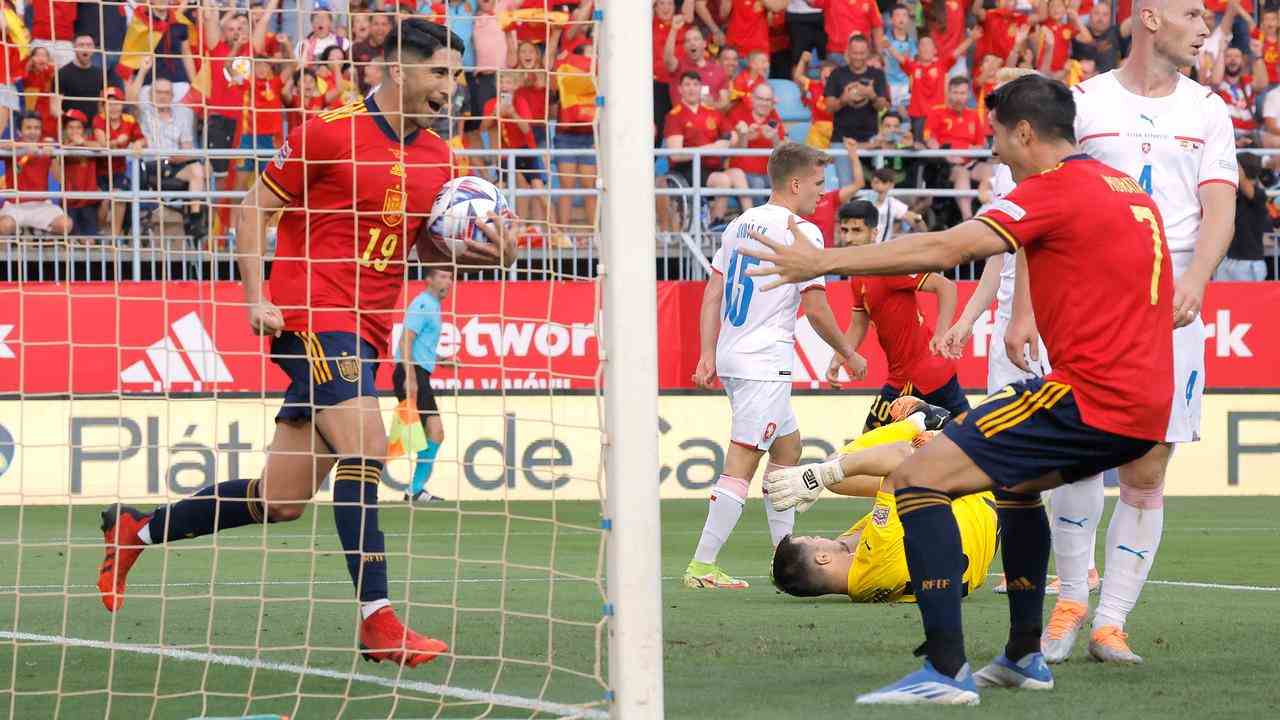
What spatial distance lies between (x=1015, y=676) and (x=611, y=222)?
2.09 meters

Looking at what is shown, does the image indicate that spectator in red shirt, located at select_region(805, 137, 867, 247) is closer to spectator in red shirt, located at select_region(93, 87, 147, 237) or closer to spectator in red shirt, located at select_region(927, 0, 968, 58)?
spectator in red shirt, located at select_region(927, 0, 968, 58)

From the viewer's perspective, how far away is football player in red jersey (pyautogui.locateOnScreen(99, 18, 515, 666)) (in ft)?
21.1

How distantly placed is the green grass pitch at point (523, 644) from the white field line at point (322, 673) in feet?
0.05

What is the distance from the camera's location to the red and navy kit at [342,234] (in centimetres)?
652

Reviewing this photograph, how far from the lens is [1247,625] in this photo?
7.34m

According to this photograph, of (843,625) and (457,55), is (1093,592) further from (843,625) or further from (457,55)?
(457,55)

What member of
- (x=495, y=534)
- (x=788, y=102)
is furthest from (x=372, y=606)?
(x=788, y=102)

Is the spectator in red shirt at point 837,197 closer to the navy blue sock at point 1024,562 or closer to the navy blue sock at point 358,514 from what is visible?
the navy blue sock at point 358,514

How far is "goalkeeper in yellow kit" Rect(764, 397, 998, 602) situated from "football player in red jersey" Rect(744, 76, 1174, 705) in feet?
7.28

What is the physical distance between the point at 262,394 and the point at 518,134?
582cm

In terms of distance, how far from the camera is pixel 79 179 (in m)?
14.6

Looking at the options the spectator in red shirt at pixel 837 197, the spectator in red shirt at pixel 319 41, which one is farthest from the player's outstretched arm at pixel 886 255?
the spectator in red shirt at pixel 837 197

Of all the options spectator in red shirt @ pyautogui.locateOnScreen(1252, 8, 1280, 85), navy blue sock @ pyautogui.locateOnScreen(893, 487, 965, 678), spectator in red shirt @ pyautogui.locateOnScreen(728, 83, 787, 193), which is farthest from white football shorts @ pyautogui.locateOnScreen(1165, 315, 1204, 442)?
spectator in red shirt @ pyautogui.locateOnScreen(1252, 8, 1280, 85)

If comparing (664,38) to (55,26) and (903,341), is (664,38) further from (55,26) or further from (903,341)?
(903,341)
